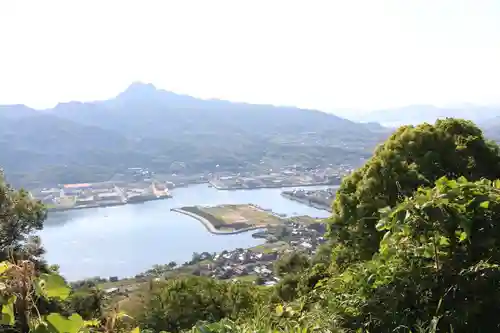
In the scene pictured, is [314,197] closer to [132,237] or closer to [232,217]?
[232,217]

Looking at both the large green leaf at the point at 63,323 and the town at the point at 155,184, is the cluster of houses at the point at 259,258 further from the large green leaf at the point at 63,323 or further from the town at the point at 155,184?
the large green leaf at the point at 63,323

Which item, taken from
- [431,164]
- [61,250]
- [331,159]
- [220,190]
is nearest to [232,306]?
[431,164]

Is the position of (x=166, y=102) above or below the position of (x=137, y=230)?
above

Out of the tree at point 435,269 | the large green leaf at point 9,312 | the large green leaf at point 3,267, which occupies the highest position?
the large green leaf at point 3,267

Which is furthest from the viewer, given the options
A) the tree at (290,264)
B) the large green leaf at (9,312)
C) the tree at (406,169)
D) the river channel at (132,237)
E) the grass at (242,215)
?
the grass at (242,215)

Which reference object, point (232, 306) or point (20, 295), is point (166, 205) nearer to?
point (232, 306)

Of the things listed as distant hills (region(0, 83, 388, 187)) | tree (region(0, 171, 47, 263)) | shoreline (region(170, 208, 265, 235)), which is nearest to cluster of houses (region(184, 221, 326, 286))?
shoreline (region(170, 208, 265, 235))

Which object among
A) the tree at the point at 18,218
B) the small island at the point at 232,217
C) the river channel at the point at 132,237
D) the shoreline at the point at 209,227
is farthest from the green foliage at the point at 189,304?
the small island at the point at 232,217
